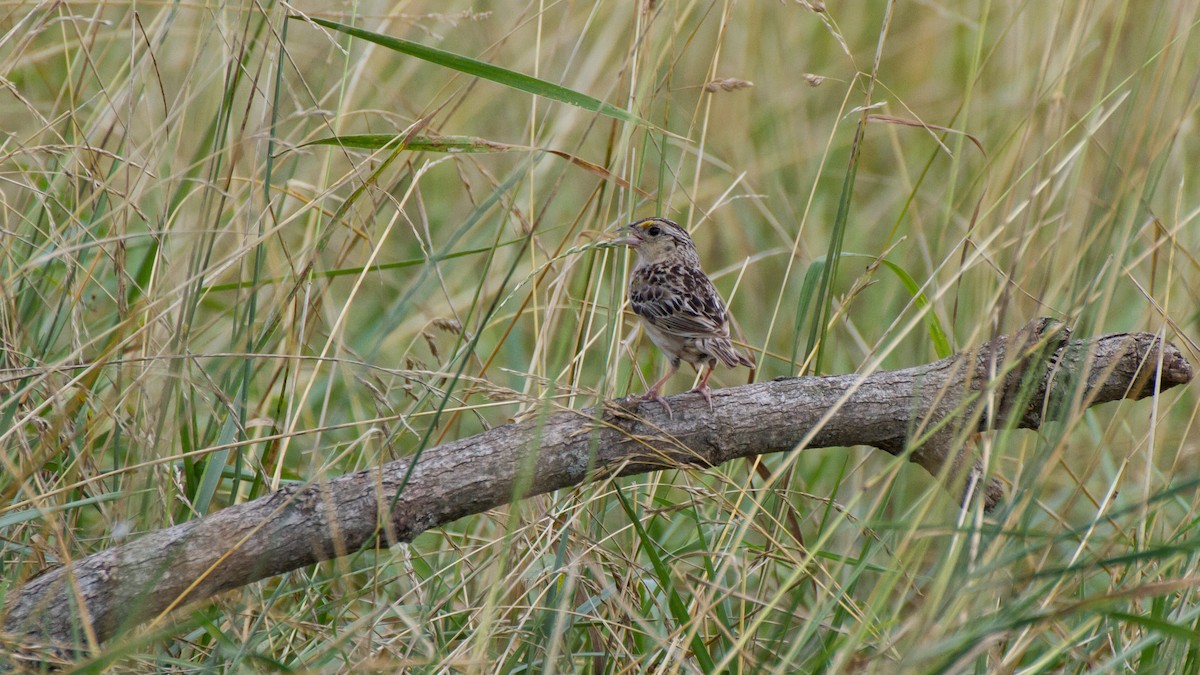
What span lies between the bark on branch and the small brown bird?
37cm

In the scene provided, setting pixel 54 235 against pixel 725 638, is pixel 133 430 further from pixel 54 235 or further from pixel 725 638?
pixel 725 638

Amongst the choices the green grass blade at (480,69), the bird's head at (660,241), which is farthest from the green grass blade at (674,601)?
the bird's head at (660,241)

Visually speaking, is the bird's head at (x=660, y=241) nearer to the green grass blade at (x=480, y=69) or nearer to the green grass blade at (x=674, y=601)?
the green grass blade at (x=480, y=69)

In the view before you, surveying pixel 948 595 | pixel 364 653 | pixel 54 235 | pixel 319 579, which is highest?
pixel 54 235

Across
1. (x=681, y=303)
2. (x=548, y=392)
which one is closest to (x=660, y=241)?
(x=681, y=303)

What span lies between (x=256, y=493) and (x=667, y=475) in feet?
4.74

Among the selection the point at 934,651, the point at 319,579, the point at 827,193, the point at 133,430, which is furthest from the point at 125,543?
the point at 827,193

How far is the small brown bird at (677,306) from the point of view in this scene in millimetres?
4133

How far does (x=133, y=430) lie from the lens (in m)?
3.35

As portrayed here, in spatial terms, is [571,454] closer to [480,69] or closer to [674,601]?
[674,601]

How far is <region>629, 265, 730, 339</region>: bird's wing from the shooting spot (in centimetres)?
420

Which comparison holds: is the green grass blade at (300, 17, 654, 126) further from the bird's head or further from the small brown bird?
the bird's head

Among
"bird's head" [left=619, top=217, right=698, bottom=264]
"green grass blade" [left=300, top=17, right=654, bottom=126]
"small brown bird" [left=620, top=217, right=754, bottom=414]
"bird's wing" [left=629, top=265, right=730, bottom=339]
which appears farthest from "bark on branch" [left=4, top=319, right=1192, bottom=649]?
"bird's head" [left=619, top=217, right=698, bottom=264]

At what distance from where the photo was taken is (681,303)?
4.32 metres
